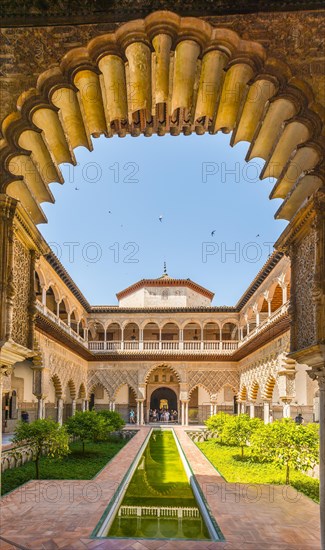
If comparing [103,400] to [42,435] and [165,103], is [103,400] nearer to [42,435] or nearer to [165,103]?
[42,435]

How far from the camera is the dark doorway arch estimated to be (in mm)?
34312

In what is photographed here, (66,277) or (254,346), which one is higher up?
(66,277)

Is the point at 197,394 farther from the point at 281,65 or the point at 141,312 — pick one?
the point at 281,65

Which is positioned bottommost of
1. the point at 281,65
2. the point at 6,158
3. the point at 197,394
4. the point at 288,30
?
the point at 197,394

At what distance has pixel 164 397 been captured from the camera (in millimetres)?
34438

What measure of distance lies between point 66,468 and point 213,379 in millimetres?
17517

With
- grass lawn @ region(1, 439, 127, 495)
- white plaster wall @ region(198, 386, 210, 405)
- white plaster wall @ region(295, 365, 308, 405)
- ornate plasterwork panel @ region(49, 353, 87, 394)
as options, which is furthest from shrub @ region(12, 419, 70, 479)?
white plaster wall @ region(198, 386, 210, 405)

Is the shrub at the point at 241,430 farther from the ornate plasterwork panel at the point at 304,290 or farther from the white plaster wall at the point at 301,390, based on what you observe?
the ornate plasterwork panel at the point at 304,290

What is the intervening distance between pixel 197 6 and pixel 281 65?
0.98 m

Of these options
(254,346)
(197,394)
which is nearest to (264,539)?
(254,346)

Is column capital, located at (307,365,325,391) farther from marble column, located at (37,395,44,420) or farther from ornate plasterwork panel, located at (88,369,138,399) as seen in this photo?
ornate plasterwork panel, located at (88,369,138,399)

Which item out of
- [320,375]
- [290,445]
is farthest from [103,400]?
[320,375]

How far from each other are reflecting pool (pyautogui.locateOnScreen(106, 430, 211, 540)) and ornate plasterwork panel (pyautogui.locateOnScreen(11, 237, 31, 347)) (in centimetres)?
298

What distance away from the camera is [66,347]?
23.5 metres
